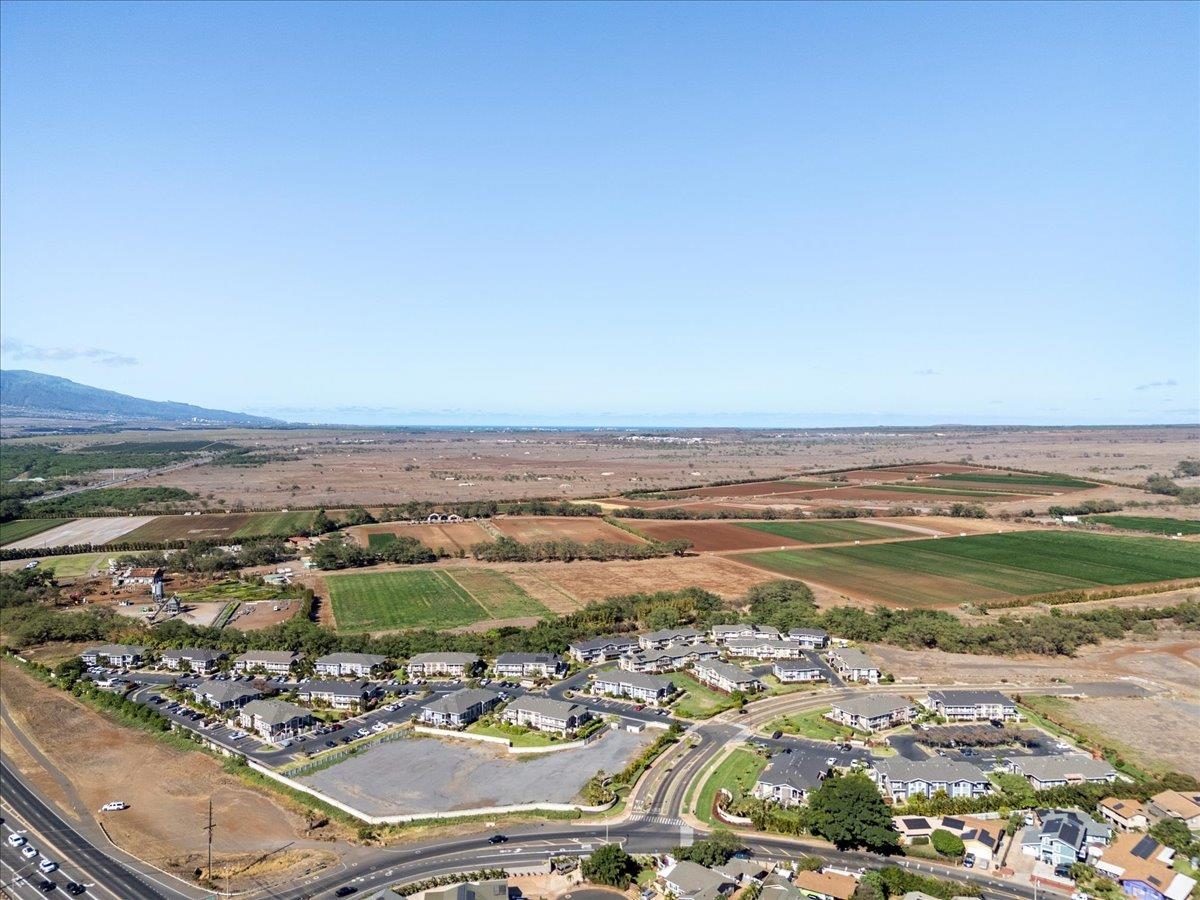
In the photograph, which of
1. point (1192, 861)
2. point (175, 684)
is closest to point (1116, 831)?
point (1192, 861)

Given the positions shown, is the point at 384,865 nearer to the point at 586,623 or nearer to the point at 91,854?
the point at 91,854

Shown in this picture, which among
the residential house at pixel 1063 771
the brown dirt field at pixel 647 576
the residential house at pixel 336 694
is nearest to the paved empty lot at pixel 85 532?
the brown dirt field at pixel 647 576

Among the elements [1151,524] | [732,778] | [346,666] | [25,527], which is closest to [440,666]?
[346,666]

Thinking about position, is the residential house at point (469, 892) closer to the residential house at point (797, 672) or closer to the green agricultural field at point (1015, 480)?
the residential house at point (797, 672)

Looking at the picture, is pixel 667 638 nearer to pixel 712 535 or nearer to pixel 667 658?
pixel 667 658

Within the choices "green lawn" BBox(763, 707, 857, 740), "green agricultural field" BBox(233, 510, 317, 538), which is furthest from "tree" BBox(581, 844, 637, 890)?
"green agricultural field" BBox(233, 510, 317, 538)
